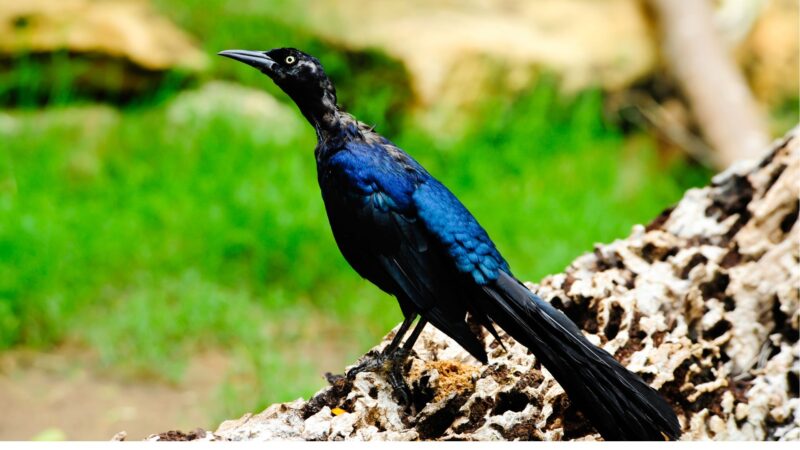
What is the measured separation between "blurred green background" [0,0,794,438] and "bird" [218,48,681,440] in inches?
74.1

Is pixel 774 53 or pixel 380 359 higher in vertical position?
pixel 774 53

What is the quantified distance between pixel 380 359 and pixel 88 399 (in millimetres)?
2354

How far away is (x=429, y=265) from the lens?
2742 mm

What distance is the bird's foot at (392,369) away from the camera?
8.87 ft

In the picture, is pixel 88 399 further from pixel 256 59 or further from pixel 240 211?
pixel 256 59

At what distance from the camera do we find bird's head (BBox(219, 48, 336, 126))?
2830 millimetres

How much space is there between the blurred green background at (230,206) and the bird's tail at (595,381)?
2.15 meters

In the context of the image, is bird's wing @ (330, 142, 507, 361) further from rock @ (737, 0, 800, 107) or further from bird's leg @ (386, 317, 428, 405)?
rock @ (737, 0, 800, 107)

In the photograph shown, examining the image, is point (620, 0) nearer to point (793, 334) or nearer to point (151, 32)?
point (151, 32)

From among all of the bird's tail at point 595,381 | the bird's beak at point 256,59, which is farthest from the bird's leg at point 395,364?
the bird's beak at point 256,59

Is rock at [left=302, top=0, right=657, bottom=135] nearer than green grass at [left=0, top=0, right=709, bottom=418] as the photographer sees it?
No

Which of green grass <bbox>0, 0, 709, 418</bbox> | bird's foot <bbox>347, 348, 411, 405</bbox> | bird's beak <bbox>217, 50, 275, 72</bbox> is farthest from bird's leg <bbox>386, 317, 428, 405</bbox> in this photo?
green grass <bbox>0, 0, 709, 418</bbox>

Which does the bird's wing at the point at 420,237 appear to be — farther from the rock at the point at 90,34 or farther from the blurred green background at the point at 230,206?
the rock at the point at 90,34

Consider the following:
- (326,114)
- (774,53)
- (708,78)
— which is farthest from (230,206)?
(774,53)
